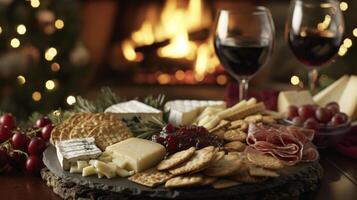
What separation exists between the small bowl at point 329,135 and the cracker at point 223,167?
32 cm

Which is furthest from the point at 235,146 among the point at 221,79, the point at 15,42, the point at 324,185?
the point at 221,79

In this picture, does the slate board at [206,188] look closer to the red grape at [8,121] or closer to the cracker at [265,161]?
the cracker at [265,161]

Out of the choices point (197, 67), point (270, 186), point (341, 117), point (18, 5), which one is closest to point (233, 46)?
point (341, 117)

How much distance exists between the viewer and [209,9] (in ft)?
Answer: 10.9

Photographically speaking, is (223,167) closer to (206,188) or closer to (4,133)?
(206,188)

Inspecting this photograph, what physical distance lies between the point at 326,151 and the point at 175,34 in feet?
6.60

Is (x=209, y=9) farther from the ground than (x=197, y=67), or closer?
farther from the ground

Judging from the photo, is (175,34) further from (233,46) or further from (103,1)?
(233,46)

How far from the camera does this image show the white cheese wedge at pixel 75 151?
1098 millimetres

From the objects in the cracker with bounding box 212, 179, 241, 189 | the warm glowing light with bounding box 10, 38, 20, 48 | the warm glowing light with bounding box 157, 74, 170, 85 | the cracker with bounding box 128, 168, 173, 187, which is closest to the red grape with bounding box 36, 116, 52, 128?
the cracker with bounding box 128, 168, 173, 187

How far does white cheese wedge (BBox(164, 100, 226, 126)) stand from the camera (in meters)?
1.36

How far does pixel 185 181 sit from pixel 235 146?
19cm

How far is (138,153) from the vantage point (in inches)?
42.7

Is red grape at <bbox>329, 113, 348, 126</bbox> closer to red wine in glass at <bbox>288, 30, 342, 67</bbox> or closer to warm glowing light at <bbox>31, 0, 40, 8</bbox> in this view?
red wine in glass at <bbox>288, 30, 342, 67</bbox>
